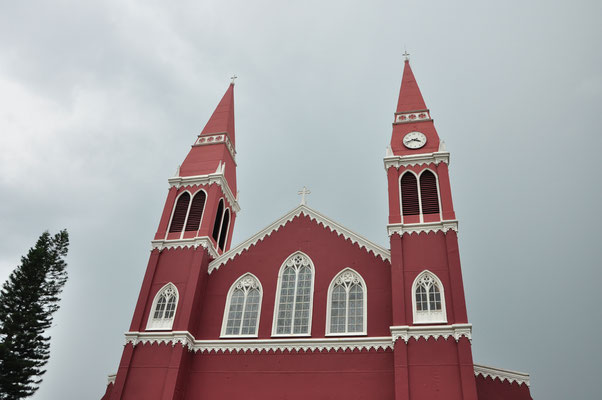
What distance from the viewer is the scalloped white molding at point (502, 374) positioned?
16719 millimetres

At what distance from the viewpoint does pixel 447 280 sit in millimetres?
17531

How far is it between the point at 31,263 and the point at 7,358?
535 cm

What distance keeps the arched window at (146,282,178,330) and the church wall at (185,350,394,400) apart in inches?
90.6

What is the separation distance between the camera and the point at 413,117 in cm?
2323

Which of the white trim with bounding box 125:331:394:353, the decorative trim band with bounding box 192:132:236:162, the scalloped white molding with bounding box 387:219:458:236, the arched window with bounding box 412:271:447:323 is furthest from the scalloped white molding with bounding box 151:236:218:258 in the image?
the arched window with bounding box 412:271:447:323

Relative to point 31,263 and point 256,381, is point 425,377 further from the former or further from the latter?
point 31,263

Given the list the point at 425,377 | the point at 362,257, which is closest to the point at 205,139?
the point at 362,257

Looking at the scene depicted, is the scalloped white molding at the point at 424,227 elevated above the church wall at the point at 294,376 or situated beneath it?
elevated above

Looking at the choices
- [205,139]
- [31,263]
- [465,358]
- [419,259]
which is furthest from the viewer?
[205,139]

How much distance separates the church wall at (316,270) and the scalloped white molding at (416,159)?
4.40 meters

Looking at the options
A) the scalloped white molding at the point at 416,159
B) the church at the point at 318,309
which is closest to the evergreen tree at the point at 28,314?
the church at the point at 318,309

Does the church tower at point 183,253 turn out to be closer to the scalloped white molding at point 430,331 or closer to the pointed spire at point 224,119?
the pointed spire at point 224,119

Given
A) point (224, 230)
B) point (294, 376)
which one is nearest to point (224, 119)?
point (224, 230)

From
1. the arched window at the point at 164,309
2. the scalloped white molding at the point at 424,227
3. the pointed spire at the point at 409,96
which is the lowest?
the arched window at the point at 164,309
